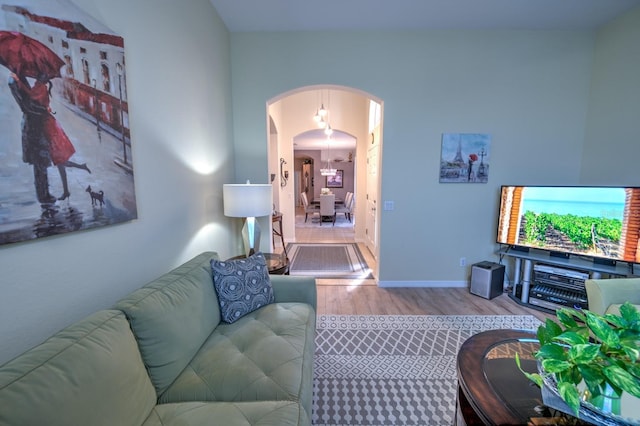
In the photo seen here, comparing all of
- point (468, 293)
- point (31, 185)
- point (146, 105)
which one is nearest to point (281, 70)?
point (146, 105)

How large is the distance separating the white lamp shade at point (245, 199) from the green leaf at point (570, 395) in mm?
2084

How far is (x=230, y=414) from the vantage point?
99 centimetres

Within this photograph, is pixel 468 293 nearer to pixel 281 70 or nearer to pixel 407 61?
pixel 407 61

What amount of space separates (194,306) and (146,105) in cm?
127

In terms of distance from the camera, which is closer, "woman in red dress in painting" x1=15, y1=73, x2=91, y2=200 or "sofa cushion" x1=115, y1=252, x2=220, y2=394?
"woman in red dress in painting" x1=15, y1=73, x2=91, y2=200

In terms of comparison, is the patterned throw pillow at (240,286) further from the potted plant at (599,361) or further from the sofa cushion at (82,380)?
the potted plant at (599,361)

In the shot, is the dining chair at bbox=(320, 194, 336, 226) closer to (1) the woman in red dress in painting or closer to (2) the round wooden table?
(2) the round wooden table

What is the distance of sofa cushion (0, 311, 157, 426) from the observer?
2.23 feet

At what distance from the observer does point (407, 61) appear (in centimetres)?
304

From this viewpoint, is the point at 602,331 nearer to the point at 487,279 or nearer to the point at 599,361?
the point at 599,361

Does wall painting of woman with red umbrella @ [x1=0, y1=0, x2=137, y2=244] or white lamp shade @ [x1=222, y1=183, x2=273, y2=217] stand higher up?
wall painting of woman with red umbrella @ [x1=0, y1=0, x2=137, y2=244]

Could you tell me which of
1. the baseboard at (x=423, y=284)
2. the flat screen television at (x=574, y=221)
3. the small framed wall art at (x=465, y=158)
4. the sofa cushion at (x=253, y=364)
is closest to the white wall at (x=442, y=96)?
the small framed wall art at (x=465, y=158)

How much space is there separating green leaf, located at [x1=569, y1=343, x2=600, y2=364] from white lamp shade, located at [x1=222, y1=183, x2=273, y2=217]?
2.08m

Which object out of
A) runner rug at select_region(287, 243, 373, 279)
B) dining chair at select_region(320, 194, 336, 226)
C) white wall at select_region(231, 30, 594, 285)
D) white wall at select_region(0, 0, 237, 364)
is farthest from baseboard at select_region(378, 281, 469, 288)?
dining chair at select_region(320, 194, 336, 226)
